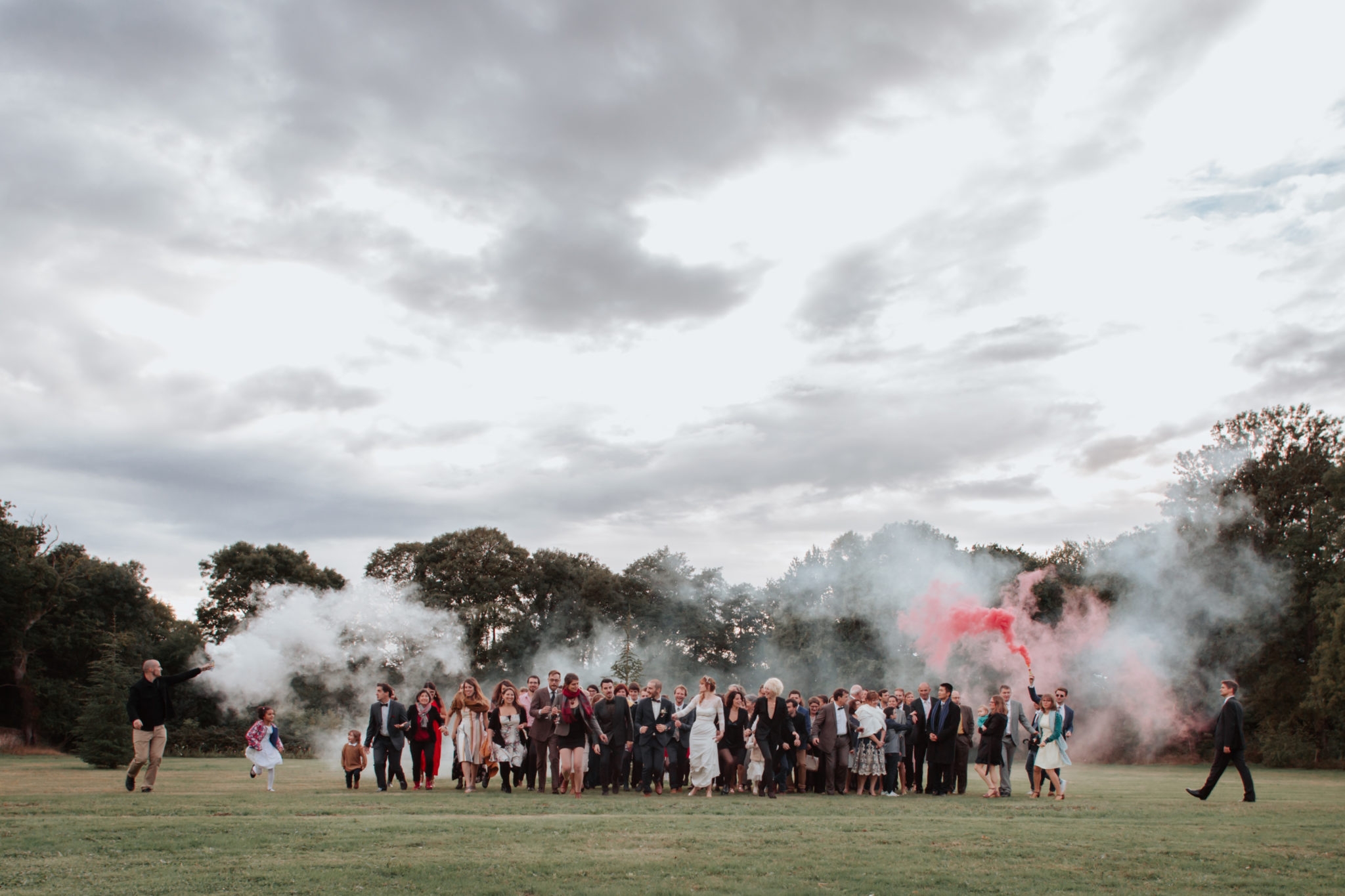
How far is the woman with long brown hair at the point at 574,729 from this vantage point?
1633 centimetres

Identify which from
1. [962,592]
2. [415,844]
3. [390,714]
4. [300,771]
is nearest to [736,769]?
[390,714]

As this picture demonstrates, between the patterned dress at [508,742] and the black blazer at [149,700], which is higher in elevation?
the black blazer at [149,700]

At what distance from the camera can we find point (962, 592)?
151 ft

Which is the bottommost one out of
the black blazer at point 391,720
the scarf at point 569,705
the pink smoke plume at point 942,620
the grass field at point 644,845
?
the grass field at point 644,845

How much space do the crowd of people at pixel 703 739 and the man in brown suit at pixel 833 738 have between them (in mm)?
26

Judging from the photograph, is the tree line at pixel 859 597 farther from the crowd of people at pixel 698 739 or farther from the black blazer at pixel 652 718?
the black blazer at pixel 652 718

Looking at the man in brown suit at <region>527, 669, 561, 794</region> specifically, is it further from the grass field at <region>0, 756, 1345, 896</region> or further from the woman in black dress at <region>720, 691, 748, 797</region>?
the woman in black dress at <region>720, 691, 748, 797</region>

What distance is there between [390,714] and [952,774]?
11172 millimetres

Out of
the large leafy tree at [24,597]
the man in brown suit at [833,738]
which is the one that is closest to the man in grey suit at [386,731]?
the man in brown suit at [833,738]

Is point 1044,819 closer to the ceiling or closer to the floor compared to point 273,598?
closer to the floor

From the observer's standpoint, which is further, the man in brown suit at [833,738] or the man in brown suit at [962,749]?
the man in brown suit at [962,749]

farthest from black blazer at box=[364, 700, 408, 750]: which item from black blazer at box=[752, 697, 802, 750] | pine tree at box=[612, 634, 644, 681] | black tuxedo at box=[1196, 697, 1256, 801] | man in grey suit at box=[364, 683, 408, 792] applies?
pine tree at box=[612, 634, 644, 681]

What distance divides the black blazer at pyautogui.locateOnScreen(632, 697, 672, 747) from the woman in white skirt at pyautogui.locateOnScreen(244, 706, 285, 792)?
7.00 m

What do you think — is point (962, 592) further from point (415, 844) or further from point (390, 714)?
point (415, 844)
